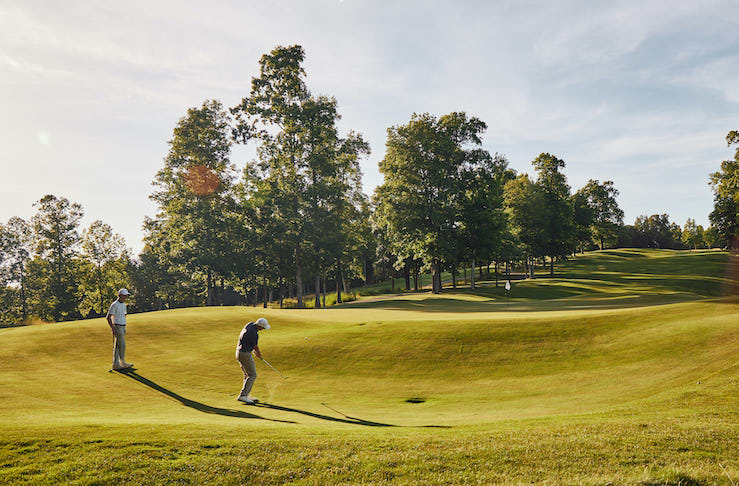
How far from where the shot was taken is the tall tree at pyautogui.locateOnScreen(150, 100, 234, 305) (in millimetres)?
53031

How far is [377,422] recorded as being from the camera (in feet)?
37.4

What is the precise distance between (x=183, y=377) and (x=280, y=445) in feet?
34.2

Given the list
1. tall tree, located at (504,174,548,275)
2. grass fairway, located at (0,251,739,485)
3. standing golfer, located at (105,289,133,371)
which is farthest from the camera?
tall tree, located at (504,174,548,275)

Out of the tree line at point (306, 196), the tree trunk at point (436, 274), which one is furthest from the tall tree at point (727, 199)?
the tree trunk at point (436, 274)

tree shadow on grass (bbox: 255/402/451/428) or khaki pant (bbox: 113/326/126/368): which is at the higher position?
khaki pant (bbox: 113/326/126/368)

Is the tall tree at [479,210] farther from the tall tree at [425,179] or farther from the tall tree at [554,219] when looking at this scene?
the tall tree at [554,219]

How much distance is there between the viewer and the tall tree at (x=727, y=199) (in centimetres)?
4373

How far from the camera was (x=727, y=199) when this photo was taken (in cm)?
6378

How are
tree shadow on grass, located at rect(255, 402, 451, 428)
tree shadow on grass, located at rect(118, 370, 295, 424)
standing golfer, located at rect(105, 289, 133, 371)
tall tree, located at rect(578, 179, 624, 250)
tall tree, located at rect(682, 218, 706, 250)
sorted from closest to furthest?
tree shadow on grass, located at rect(255, 402, 451, 428)
tree shadow on grass, located at rect(118, 370, 295, 424)
standing golfer, located at rect(105, 289, 133, 371)
tall tree, located at rect(578, 179, 624, 250)
tall tree, located at rect(682, 218, 706, 250)

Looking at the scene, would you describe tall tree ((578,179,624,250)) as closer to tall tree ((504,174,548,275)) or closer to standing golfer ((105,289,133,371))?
tall tree ((504,174,548,275))

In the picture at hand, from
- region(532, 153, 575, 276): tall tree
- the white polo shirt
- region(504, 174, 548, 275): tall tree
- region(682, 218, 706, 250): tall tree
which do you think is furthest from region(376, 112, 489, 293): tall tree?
region(682, 218, 706, 250): tall tree

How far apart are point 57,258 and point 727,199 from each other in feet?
334

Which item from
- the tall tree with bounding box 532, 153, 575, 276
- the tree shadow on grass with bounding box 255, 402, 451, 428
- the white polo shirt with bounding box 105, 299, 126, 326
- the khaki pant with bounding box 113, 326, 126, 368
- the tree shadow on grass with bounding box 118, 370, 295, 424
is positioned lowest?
the tree shadow on grass with bounding box 255, 402, 451, 428

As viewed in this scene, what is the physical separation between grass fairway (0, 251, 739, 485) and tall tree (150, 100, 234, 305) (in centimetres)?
2728
